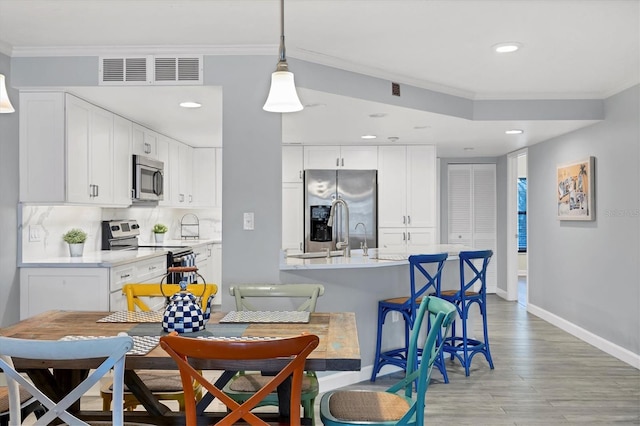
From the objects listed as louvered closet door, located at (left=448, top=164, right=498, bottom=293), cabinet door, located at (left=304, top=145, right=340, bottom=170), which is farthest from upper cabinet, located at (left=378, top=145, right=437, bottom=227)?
louvered closet door, located at (left=448, top=164, right=498, bottom=293)

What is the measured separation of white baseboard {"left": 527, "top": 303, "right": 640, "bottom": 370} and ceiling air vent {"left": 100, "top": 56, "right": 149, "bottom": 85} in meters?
4.40

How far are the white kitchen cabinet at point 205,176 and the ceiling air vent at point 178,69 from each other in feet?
11.4

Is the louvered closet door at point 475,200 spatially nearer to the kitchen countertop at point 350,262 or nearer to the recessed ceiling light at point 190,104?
the kitchen countertop at point 350,262

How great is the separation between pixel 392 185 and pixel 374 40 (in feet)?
11.3

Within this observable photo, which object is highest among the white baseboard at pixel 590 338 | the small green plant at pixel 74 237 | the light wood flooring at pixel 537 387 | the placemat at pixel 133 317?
the small green plant at pixel 74 237

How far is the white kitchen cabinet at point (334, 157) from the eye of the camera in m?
6.88

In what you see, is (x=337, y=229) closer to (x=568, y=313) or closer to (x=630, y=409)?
(x=568, y=313)

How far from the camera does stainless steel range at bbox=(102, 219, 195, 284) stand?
17.6 feet

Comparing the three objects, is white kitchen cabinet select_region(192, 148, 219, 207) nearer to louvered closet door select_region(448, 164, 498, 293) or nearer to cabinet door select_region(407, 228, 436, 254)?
cabinet door select_region(407, 228, 436, 254)

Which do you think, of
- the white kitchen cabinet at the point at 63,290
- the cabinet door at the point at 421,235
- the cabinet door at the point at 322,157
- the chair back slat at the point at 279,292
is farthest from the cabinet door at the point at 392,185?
the chair back slat at the point at 279,292

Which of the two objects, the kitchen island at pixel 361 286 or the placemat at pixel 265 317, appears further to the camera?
the kitchen island at pixel 361 286

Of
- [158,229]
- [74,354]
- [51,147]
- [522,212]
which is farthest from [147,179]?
[522,212]

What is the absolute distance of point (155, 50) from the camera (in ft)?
12.0

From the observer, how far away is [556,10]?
3.02 metres
